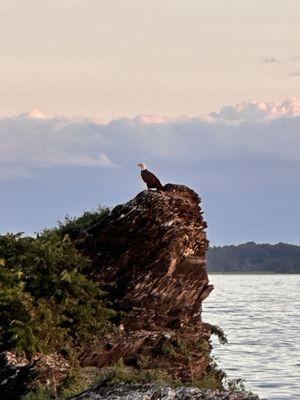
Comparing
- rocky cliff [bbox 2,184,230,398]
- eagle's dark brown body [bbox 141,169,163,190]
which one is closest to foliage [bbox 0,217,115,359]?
rocky cliff [bbox 2,184,230,398]

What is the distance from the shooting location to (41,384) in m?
24.1

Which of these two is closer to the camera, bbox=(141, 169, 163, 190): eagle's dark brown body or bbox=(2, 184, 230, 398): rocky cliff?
bbox=(2, 184, 230, 398): rocky cliff

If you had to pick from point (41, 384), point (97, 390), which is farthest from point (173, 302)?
point (97, 390)

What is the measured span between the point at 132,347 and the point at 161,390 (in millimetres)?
9300

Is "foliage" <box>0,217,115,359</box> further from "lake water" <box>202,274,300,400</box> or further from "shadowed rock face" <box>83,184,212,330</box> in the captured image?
"lake water" <box>202,274,300,400</box>

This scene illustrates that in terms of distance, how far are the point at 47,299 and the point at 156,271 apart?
337 cm

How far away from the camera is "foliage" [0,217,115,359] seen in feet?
90.3

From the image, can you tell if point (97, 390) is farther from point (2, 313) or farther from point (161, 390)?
point (2, 313)

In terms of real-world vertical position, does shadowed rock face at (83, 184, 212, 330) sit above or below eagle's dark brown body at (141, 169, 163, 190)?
below

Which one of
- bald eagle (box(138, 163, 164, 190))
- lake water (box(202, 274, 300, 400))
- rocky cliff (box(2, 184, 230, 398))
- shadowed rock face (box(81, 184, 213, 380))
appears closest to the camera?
rocky cliff (box(2, 184, 230, 398))

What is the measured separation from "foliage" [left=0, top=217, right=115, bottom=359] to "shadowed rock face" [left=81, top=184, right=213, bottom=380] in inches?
27.3

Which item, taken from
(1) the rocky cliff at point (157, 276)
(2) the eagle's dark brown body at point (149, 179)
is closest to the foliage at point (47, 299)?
(1) the rocky cliff at point (157, 276)

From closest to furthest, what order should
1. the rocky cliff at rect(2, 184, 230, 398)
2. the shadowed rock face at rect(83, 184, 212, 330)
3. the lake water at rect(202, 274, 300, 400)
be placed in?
the rocky cliff at rect(2, 184, 230, 398) < the shadowed rock face at rect(83, 184, 212, 330) < the lake water at rect(202, 274, 300, 400)

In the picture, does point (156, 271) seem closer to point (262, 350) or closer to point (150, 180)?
point (150, 180)
